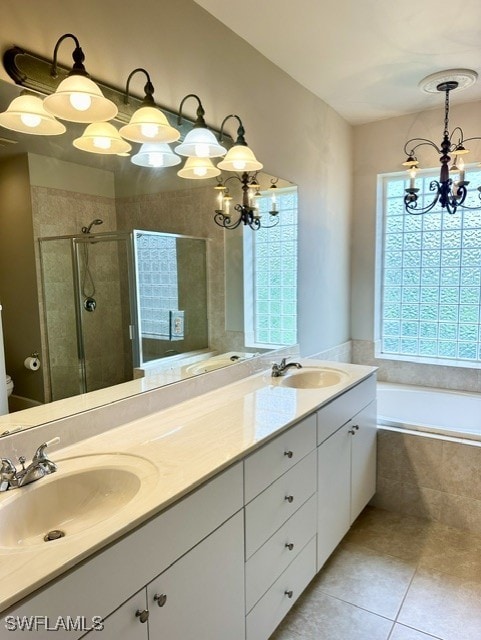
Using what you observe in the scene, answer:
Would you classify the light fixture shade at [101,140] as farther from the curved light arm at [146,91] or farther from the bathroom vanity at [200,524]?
the bathroom vanity at [200,524]

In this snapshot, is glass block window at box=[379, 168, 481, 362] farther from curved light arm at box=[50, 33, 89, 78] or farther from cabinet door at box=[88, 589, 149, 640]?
cabinet door at box=[88, 589, 149, 640]

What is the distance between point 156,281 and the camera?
1899 millimetres

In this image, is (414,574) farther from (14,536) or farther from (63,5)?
(63,5)

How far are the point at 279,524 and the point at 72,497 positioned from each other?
783mm

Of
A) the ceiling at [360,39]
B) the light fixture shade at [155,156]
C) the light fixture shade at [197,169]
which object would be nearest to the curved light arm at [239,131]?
the light fixture shade at [197,169]

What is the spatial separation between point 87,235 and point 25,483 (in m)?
0.86

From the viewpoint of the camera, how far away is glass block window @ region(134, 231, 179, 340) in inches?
70.9

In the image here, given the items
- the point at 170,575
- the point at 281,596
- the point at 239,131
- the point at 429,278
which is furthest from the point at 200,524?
the point at 429,278

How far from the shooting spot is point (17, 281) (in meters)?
1.34

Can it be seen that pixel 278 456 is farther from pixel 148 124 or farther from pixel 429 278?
pixel 429 278

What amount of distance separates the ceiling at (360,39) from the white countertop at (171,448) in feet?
5.94

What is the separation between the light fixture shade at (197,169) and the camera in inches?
77.0

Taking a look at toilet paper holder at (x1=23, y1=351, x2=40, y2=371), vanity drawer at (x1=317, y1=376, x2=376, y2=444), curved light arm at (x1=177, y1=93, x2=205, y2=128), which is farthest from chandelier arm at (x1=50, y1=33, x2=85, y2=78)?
vanity drawer at (x1=317, y1=376, x2=376, y2=444)

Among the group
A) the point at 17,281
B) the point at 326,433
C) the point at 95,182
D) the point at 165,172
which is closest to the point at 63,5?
the point at 95,182
